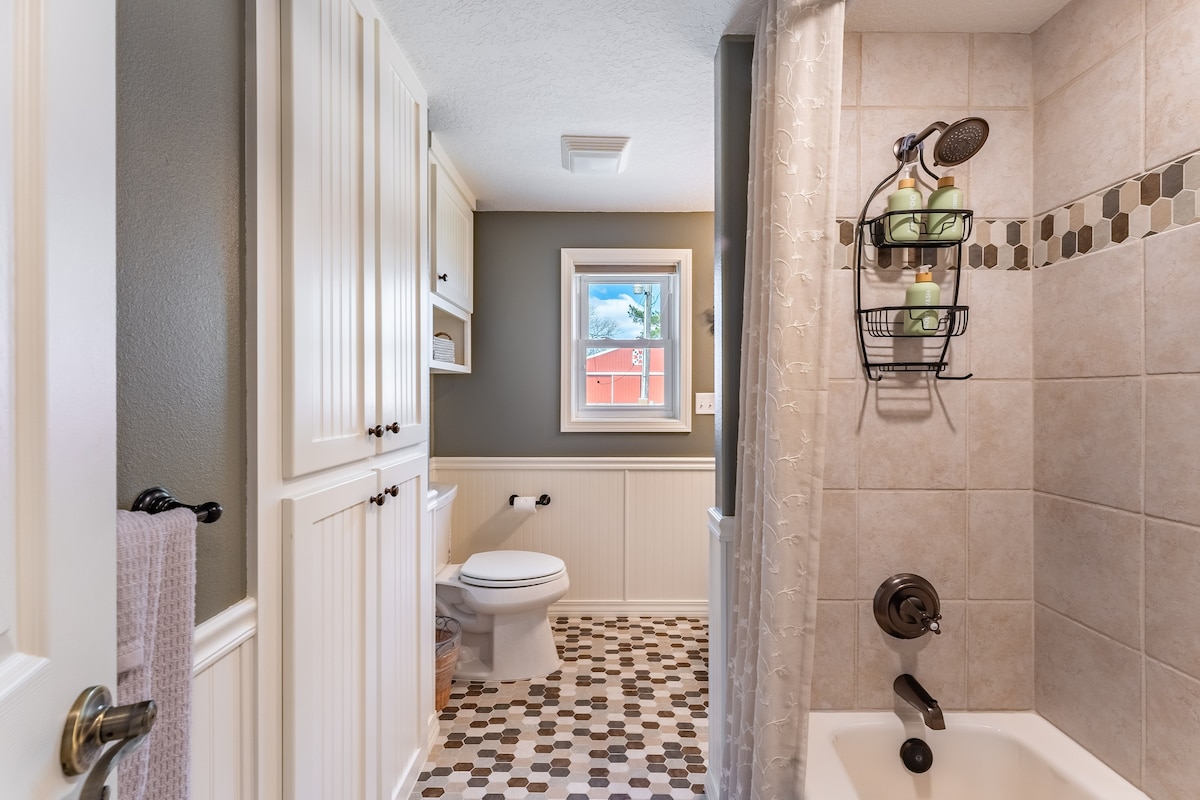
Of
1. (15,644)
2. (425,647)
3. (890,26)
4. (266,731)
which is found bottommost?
(425,647)

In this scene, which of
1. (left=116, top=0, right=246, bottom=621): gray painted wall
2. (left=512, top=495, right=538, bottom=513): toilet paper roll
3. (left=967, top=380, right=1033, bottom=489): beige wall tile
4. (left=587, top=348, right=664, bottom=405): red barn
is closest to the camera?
(left=116, top=0, right=246, bottom=621): gray painted wall

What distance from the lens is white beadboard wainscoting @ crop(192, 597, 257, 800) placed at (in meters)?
0.94

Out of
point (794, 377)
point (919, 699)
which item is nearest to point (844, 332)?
point (794, 377)

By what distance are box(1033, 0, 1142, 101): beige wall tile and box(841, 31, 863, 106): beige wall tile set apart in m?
0.45

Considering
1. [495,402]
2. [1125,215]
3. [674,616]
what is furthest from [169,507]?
[674,616]

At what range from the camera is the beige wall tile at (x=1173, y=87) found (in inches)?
47.4

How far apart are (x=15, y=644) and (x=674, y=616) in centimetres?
329

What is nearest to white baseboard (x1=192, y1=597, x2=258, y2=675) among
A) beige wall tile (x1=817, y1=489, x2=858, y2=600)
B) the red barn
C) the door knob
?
the door knob

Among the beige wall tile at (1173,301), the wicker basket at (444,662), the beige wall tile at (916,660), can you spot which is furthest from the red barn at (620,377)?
the beige wall tile at (1173,301)

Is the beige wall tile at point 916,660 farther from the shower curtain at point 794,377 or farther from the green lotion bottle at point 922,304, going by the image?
the green lotion bottle at point 922,304

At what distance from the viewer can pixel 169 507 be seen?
830 mm

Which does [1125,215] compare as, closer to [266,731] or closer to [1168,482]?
[1168,482]

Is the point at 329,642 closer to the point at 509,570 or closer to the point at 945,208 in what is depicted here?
the point at 509,570

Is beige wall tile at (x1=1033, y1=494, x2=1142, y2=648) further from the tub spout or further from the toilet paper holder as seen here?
the toilet paper holder
